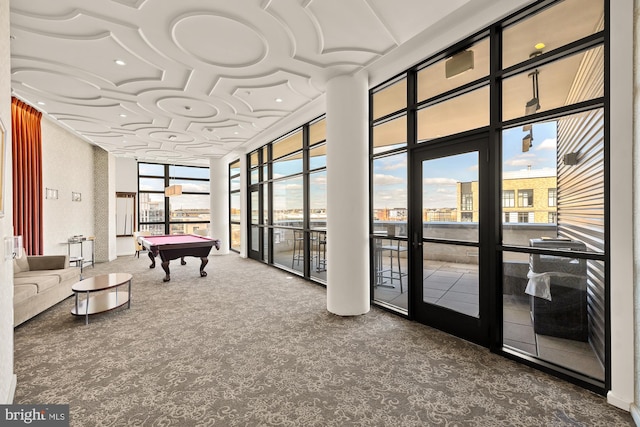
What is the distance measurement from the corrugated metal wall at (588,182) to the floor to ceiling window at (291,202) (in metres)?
3.76

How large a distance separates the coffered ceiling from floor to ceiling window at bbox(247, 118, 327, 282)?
957mm

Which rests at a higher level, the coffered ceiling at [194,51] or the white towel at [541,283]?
the coffered ceiling at [194,51]

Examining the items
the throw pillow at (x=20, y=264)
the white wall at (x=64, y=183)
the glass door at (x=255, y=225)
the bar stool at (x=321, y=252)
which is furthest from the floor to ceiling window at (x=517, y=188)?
the white wall at (x=64, y=183)

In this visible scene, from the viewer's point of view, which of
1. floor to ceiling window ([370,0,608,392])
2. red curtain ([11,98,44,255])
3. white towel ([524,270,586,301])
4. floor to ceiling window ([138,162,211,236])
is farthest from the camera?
floor to ceiling window ([138,162,211,236])

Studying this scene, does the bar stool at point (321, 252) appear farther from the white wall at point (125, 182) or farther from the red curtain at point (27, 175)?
the white wall at point (125, 182)

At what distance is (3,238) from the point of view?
7.02 feet

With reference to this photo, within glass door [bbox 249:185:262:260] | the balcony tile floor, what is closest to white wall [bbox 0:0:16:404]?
the balcony tile floor

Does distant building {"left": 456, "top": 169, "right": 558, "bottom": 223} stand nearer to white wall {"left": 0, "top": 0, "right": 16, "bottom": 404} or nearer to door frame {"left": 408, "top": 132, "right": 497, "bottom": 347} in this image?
door frame {"left": 408, "top": 132, "right": 497, "bottom": 347}

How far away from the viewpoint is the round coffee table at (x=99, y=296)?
13.4ft

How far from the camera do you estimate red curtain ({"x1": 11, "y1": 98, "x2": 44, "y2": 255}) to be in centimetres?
537

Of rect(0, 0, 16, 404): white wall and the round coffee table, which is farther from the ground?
rect(0, 0, 16, 404): white wall

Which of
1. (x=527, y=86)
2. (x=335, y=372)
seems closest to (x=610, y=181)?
(x=527, y=86)

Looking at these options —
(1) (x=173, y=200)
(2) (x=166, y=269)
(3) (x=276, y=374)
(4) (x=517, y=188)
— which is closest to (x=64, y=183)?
(2) (x=166, y=269)

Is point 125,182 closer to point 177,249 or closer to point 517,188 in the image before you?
point 177,249
